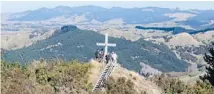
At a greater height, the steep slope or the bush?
the bush

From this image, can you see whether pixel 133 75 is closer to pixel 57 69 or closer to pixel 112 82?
pixel 112 82

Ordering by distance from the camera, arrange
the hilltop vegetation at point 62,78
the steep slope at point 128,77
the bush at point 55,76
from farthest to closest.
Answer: the steep slope at point 128,77 → the hilltop vegetation at point 62,78 → the bush at point 55,76

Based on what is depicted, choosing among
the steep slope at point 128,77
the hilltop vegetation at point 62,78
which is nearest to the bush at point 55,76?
the hilltop vegetation at point 62,78

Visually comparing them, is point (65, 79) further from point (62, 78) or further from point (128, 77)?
point (128, 77)

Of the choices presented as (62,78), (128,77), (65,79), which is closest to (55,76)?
(62,78)

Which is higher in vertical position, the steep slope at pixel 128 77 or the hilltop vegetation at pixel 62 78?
the hilltop vegetation at pixel 62 78

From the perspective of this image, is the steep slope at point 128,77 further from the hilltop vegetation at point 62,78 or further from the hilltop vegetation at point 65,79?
the hilltop vegetation at point 62,78

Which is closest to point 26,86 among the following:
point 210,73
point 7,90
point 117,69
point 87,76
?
point 7,90

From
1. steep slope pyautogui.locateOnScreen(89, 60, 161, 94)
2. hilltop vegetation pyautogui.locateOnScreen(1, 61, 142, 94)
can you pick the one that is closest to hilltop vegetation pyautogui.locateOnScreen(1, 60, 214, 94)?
hilltop vegetation pyautogui.locateOnScreen(1, 61, 142, 94)

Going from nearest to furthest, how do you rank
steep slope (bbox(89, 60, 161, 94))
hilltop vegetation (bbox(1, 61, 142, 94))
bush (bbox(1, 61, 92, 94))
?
bush (bbox(1, 61, 92, 94)) < hilltop vegetation (bbox(1, 61, 142, 94)) < steep slope (bbox(89, 60, 161, 94))

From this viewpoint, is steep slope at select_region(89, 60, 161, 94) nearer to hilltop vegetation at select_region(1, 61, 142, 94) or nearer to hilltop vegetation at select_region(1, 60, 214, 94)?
hilltop vegetation at select_region(1, 60, 214, 94)

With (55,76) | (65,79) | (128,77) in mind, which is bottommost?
(128,77)

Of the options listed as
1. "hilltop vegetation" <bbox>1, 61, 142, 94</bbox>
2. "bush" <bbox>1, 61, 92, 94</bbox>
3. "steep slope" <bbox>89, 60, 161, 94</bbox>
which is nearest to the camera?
"bush" <bbox>1, 61, 92, 94</bbox>
